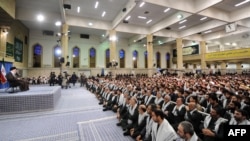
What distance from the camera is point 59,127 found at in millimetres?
3809

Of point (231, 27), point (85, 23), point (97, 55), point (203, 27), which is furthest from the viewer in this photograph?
point (97, 55)

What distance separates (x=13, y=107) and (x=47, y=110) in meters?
1.03

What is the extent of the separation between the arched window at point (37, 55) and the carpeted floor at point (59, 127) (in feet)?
43.1

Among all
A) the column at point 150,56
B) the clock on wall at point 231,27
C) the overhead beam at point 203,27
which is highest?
the overhead beam at point 203,27

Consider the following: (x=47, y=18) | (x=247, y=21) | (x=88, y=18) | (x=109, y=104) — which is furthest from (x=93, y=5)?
(x=247, y=21)

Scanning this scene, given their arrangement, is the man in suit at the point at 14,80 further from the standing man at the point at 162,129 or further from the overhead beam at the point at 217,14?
the overhead beam at the point at 217,14

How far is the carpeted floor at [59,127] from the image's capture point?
3.21m

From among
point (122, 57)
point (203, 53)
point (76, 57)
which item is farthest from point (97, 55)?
point (203, 53)

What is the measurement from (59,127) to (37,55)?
1527 centimetres

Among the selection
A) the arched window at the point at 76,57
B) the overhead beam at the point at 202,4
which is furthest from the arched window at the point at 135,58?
the overhead beam at the point at 202,4

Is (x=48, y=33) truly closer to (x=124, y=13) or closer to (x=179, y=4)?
(x=124, y=13)

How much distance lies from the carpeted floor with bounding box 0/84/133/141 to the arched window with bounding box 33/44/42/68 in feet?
43.1

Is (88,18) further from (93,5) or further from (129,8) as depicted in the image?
(129,8)

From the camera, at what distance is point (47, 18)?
39.3ft
